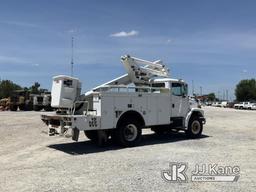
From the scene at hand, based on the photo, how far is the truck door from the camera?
17.0 metres

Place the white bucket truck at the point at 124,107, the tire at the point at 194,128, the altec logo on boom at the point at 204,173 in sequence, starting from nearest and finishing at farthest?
the altec logo on boom at the point at 204,173
the white bucket truck at the point at 124,107
the tire at the point at 194,128

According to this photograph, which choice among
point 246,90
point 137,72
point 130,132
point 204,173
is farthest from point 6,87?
point 204,173

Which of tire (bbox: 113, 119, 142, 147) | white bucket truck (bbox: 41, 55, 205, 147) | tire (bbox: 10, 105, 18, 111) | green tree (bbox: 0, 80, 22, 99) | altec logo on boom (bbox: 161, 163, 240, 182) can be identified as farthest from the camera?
green tree (bbox: 0, 80, 22, 99)

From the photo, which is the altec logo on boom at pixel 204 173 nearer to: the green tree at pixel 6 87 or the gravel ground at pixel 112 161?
the gravel ground at pixel 112 161

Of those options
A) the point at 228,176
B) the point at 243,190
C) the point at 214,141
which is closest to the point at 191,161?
the point at 228,176

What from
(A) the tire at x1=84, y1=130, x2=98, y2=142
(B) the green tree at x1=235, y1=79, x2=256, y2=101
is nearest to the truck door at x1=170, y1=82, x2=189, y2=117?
(A) the tire at x1=84, y1=130, x2=98, y2=142

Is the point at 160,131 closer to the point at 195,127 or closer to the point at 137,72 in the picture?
the point at 195,127

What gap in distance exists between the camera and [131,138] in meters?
15.2

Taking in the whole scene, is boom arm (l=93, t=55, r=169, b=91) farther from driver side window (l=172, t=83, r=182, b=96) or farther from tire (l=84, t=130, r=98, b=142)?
tire (l=84, t=130, r=98, b=142)

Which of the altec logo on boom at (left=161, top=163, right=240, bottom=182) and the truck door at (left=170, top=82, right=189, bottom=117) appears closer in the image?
the altec logo on boom at (left=161, top=163, right=240, bottom=182)

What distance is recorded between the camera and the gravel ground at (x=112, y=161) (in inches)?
346

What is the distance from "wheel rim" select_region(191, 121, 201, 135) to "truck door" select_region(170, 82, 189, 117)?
77 cm

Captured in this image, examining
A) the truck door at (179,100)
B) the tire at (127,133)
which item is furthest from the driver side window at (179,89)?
the tire at (127,133)

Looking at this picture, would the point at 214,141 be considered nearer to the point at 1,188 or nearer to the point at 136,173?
the point at 136,173
